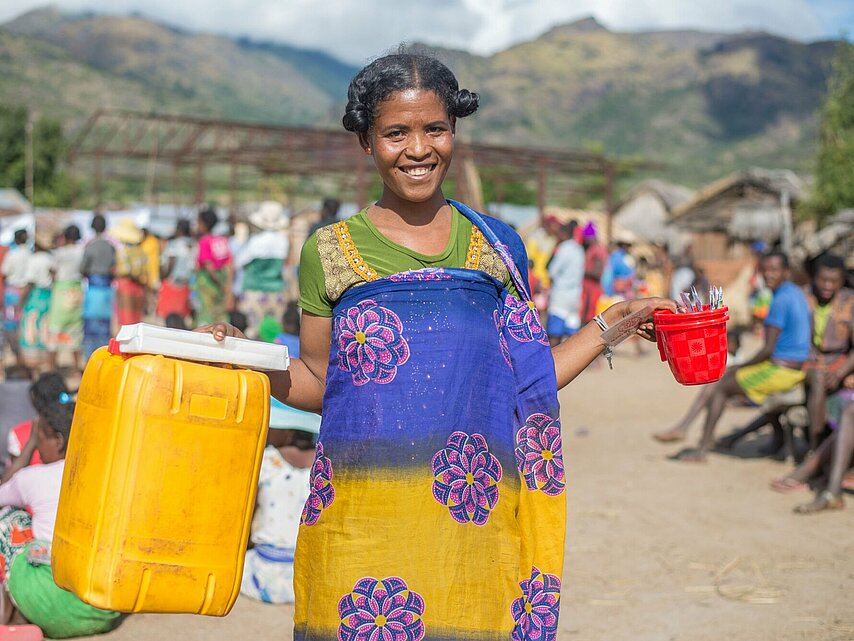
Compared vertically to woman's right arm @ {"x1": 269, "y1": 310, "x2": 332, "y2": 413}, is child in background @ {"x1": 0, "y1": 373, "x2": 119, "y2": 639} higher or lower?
lower

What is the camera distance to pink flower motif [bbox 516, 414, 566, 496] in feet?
7.00

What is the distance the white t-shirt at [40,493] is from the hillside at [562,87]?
48.7 m

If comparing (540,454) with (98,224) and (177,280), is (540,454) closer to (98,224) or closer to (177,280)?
(98,224)

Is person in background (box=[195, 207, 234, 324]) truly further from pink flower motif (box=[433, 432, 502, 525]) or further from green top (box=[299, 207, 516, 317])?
pink flower motif (box=[433, 432, 502, 525])

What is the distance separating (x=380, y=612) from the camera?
197 centimetres

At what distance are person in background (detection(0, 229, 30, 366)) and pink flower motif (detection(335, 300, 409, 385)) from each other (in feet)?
26.0

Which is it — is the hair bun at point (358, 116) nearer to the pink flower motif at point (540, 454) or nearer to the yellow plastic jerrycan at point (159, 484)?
the yellow plastic jerrycan at point (159, 484)

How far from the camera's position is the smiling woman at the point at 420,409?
6.52 ft

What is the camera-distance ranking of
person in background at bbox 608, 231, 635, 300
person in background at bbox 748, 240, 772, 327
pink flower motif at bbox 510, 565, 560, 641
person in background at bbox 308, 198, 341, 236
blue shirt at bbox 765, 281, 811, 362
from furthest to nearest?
1. person in background at bbox 748, 240, 772, 327
2. person in background at bbox 608, 231, 635, 300
3. person in background at bbox 308, 198, 341, 236
4. blue shirt at bbox 765, 281, 811, 362
5. pink flower motif at bbox 510, 565, 560, 641

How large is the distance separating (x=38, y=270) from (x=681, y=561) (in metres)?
7.06

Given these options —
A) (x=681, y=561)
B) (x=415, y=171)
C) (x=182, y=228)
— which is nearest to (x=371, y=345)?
(x=415, y=171)

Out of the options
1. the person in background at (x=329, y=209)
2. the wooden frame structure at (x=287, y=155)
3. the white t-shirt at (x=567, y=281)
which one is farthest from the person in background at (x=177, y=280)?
the wooden frame structure at (x=287, y=155)

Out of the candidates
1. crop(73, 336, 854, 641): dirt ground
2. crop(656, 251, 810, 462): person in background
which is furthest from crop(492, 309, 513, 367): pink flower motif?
crop(656, 251, 810, 462): person in background

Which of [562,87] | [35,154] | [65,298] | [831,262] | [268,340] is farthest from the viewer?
[562,87]
